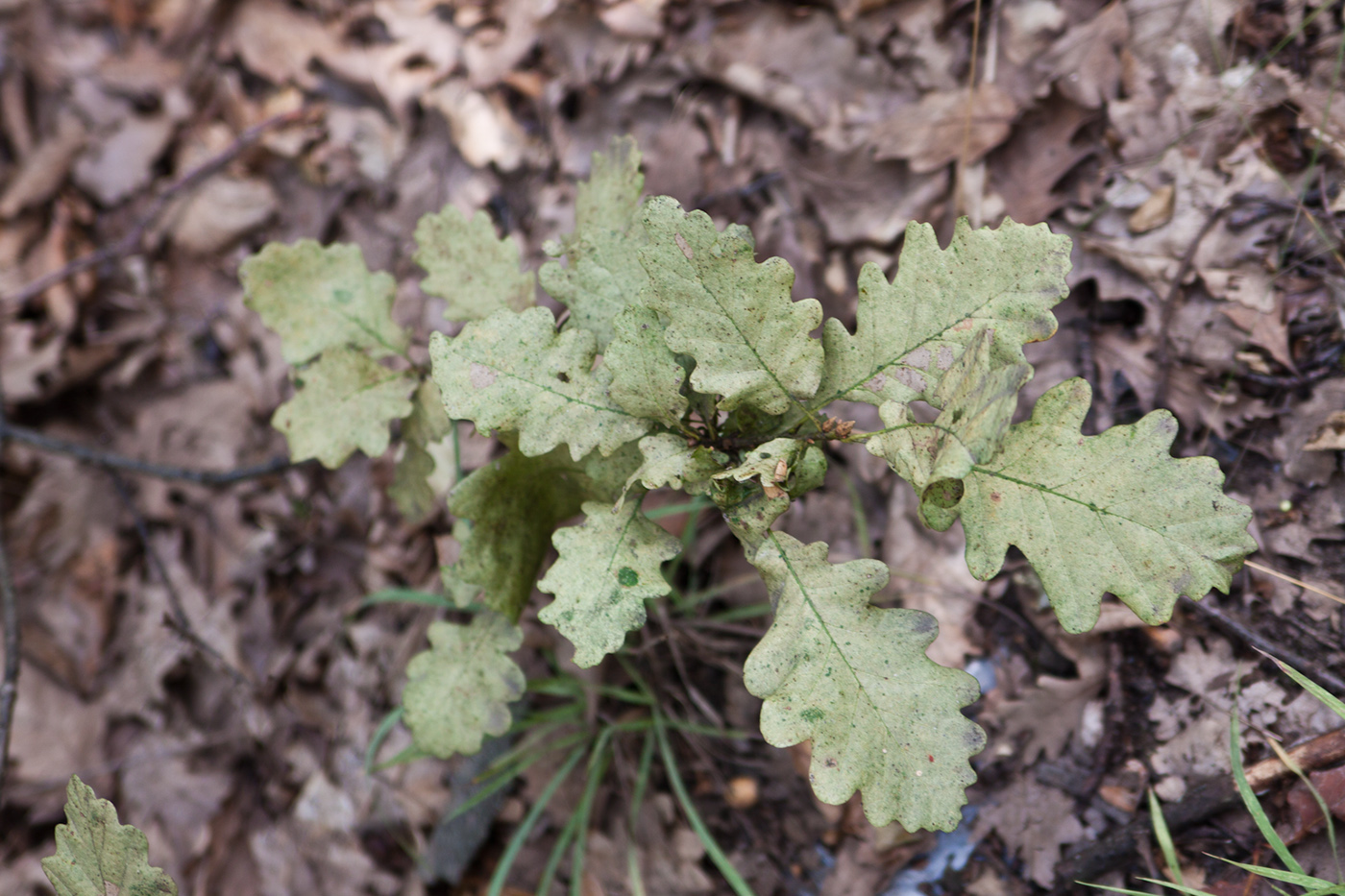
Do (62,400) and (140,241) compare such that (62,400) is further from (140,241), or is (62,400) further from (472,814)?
(472,814)

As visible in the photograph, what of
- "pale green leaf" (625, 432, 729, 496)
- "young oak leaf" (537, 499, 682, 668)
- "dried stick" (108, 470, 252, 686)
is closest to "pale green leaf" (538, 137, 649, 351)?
"pale green leaf" (625, 432, 729, 496)

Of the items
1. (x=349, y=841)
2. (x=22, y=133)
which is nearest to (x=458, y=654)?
(x=349, y=841)

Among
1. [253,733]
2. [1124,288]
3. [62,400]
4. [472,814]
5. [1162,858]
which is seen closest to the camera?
[1162,858]

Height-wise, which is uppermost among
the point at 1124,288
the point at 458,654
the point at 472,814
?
the point at 1124,288

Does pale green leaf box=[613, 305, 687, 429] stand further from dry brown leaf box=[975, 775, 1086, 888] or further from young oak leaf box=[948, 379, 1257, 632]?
dry brown leaf box=[975, 775, 1086, 888]

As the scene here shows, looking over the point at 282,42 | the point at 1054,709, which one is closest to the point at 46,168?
the point at 282,42

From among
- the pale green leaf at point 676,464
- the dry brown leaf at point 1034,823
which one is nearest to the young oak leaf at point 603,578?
the pale green leaf at point 676,464
